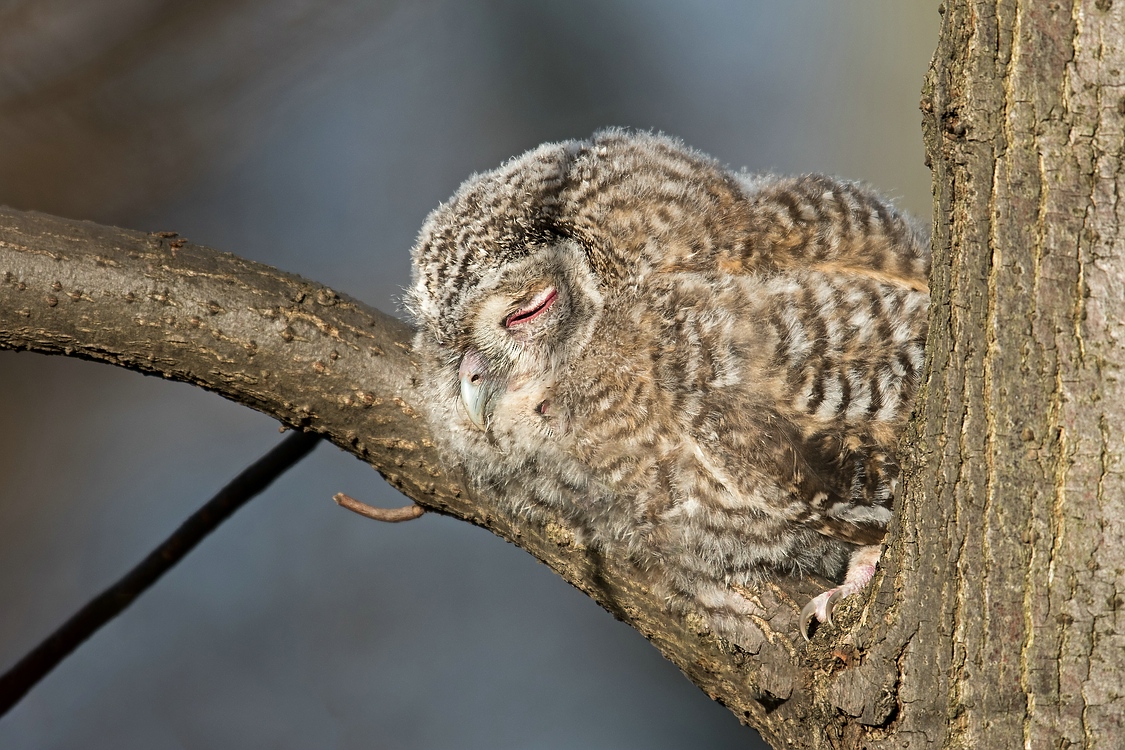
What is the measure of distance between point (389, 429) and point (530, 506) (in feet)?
1.04

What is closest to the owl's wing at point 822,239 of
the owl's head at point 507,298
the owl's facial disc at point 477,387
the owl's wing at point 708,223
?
the owl's wing at point 708,223

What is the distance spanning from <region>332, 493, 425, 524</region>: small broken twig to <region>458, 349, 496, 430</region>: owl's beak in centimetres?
26

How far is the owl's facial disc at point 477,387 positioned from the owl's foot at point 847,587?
68 cm

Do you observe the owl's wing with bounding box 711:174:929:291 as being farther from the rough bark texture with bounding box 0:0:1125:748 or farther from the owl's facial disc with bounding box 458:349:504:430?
the rough bark texture with bounding box 0:0:1125:748

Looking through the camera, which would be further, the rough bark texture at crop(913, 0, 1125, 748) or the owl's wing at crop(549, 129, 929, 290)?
the owl's wing at crop(549, 129, 929, 290)

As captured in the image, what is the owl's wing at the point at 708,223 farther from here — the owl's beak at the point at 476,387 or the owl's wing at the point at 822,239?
the owl's beak at the point at 476,387

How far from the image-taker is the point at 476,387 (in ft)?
5.50

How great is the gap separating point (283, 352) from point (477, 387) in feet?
1.22

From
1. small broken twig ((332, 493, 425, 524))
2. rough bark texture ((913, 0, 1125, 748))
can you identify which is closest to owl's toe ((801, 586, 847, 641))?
rough bark texture ((913, 0, 1125, 748))

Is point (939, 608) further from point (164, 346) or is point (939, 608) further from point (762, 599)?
point (164, 346)

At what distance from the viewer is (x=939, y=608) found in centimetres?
100

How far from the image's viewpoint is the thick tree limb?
1.47 meters

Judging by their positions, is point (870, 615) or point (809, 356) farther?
point (809, 356)

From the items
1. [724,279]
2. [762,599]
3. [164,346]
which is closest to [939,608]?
[762,599]
